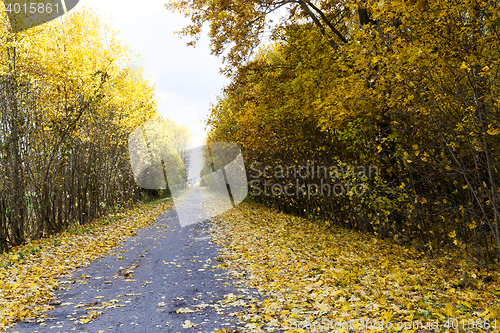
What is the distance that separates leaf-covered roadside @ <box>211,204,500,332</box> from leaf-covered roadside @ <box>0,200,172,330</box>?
339 centimetres

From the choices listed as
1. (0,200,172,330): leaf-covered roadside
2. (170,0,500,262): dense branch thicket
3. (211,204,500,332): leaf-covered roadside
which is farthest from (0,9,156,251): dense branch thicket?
(211,204,500,332): leaf-covered roadside

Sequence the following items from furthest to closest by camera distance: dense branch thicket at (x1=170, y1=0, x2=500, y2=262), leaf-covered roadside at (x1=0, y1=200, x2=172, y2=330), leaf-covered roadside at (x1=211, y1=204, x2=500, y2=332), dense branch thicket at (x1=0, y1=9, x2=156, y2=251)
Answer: dense branch thicket at (x1=0, y1=9, x2=156, y2=251) < leaf-covered roadside at (x1=0, y1=200, x2=172, y2=330) < dense branch thicket at (x1=170, y1=0, x2=500, y2=262) < leaf-covered roadside at (x1=211, y1=204, x2=500, y2=332)

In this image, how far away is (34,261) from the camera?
7496mm

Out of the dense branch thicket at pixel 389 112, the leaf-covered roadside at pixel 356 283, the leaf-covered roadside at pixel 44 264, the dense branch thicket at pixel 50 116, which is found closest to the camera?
the leaf-covered roadside at pixel 356 283

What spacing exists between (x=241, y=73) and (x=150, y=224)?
781cm

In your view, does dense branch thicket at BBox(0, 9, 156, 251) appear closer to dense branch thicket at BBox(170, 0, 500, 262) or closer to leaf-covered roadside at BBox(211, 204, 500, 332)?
dense branch thicket at BBox(170, 0, 500, 262)

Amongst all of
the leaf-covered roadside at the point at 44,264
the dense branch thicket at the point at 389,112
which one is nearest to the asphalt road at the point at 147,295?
the leaf-covered roadside at the point at 44,264

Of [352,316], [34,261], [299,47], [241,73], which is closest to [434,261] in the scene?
[352,316]

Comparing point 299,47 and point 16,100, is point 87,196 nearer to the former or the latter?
point 16,100

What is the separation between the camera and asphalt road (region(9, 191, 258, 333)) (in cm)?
423

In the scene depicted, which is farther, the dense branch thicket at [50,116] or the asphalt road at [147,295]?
the dense branch thicket at [50,116]

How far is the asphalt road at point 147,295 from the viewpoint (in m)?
4.23

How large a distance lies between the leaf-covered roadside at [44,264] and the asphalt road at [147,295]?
0.26m

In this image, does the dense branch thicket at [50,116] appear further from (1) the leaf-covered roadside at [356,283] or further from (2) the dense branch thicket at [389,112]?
(1) the leaf-covered roadside at [356,283]
